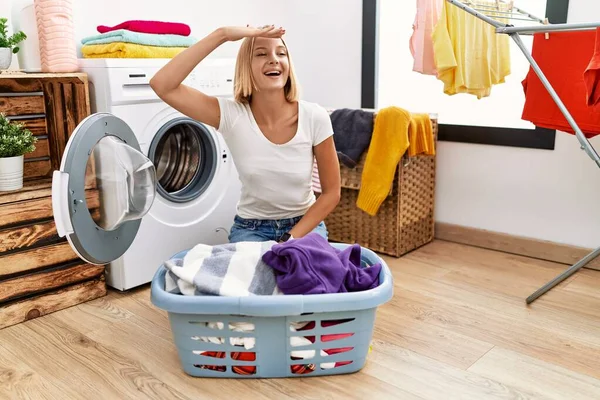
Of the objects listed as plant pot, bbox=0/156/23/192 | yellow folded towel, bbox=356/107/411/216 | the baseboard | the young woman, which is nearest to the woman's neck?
the young woman

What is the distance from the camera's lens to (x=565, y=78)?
1.91 meters

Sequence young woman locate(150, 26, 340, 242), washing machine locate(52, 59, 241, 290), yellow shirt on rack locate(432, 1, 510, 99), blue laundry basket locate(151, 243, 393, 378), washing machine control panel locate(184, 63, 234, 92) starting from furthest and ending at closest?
yellow shirt on rack locate(432, 1, 510, 99) → washing machine control panel locate(184, 63, 234, 92) → young woman locate(150, 26, 340, 242) → washing machine locate(52, 59, 241, 290) → blue laundry basket locate(151, 243, 393, 378)

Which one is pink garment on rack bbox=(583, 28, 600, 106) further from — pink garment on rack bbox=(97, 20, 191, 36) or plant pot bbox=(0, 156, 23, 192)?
plant pot bbox=(0, 156, 23, 192)

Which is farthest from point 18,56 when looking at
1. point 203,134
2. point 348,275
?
point 348,275

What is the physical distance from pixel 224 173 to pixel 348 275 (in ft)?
3.36

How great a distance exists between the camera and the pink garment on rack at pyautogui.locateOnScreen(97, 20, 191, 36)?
2205 millimetres

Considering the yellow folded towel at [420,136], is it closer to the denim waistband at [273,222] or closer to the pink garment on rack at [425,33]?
the pink garment on rack at [425,33]

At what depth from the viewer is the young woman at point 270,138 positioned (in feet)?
5.83

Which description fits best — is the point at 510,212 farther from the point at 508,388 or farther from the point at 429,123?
the point at 508,388

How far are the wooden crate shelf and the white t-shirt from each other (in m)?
0.61

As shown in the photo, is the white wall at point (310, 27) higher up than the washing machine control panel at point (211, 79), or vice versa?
the white wall at point (310, 27)

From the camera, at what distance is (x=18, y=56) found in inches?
87.1

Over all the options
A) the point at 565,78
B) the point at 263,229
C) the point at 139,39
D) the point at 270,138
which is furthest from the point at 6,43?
the point at 565,78

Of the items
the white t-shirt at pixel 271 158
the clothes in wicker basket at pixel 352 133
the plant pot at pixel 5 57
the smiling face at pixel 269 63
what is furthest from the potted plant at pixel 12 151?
the clothes in wicker basket at pixel 352 133
